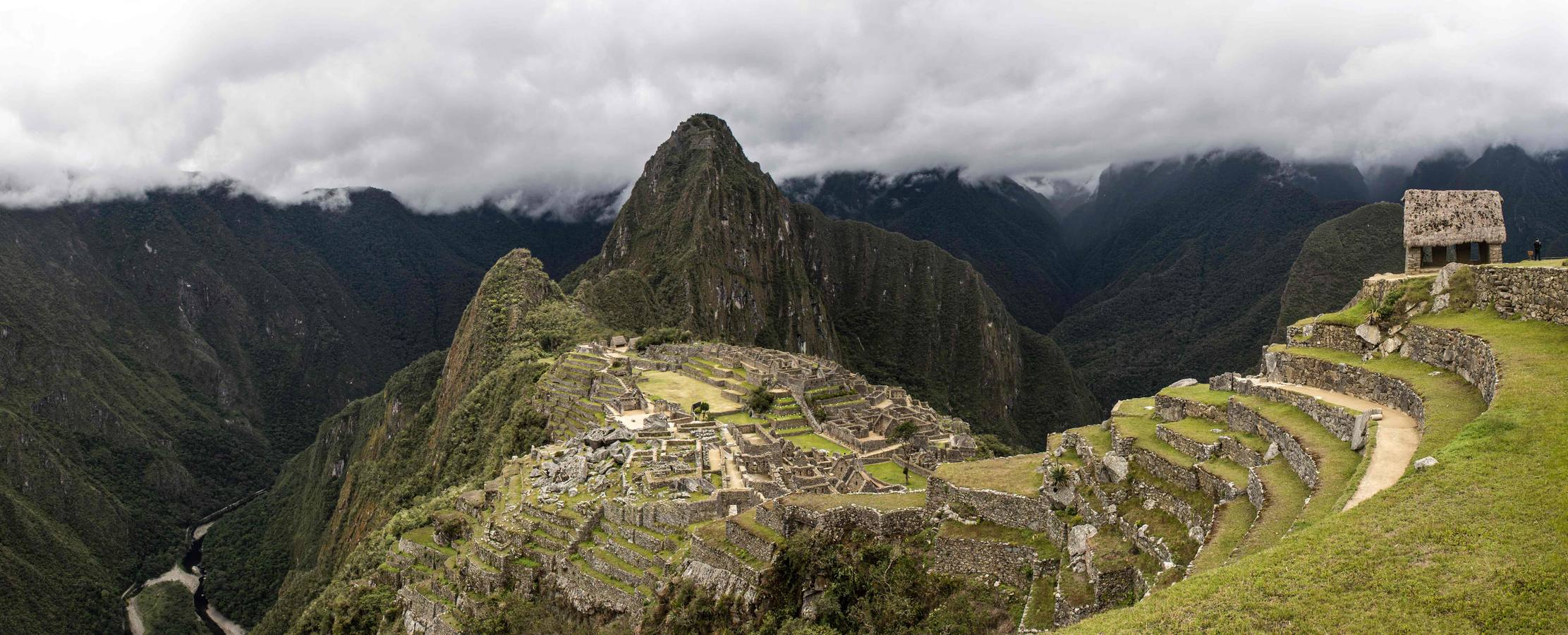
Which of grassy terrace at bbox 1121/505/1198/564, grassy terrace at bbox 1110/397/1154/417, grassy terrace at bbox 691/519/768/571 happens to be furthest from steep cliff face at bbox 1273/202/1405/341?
grassy terrace at bbox 1121/505/1198/564

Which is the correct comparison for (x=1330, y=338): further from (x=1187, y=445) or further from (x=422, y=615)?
(x=422, y=615)

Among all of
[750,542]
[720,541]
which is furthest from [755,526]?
[720,541]

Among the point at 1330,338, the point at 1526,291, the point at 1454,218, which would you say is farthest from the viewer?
the point at 1454,218

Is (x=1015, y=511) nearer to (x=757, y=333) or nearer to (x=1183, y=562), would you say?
(x=1183, y=562)

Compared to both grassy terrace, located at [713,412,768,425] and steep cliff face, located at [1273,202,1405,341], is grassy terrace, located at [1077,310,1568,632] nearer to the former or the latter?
grassy terrace, located at [713,412,768,425]

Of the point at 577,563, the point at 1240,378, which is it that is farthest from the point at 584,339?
the point at 1240,378
